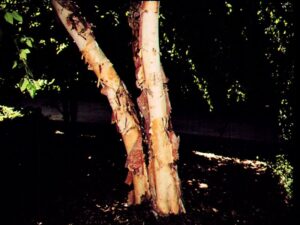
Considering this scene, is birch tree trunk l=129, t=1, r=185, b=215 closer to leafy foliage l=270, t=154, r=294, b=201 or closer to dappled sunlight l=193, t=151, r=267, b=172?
leafy foliage l=270, t=154, r=294, b=201

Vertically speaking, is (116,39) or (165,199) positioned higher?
(116,39)

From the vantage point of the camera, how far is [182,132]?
12.8 metres

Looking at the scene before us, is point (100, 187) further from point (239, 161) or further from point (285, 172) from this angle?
point (239, 161)

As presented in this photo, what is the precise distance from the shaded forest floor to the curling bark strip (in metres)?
0.35

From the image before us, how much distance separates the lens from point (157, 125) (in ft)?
14.1

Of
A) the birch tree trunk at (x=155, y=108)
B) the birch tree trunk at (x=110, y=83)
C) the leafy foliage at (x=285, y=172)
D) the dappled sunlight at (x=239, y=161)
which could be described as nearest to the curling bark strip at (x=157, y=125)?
the birch tree trunk at (x=155, y=108)

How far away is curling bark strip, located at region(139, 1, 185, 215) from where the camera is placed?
4047mm

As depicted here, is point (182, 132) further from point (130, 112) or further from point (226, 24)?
point (130, 112)

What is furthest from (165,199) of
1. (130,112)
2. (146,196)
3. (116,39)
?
(116,39)

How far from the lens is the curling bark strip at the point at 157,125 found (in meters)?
4.05

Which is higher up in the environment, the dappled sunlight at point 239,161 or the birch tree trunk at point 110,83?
the birch tree trunk at point 110,83

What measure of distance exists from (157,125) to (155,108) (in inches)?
9.5

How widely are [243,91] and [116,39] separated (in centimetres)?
417

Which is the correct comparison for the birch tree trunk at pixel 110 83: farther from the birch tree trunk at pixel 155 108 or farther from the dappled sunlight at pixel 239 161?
the dappled sunlight at pixel 239 161
